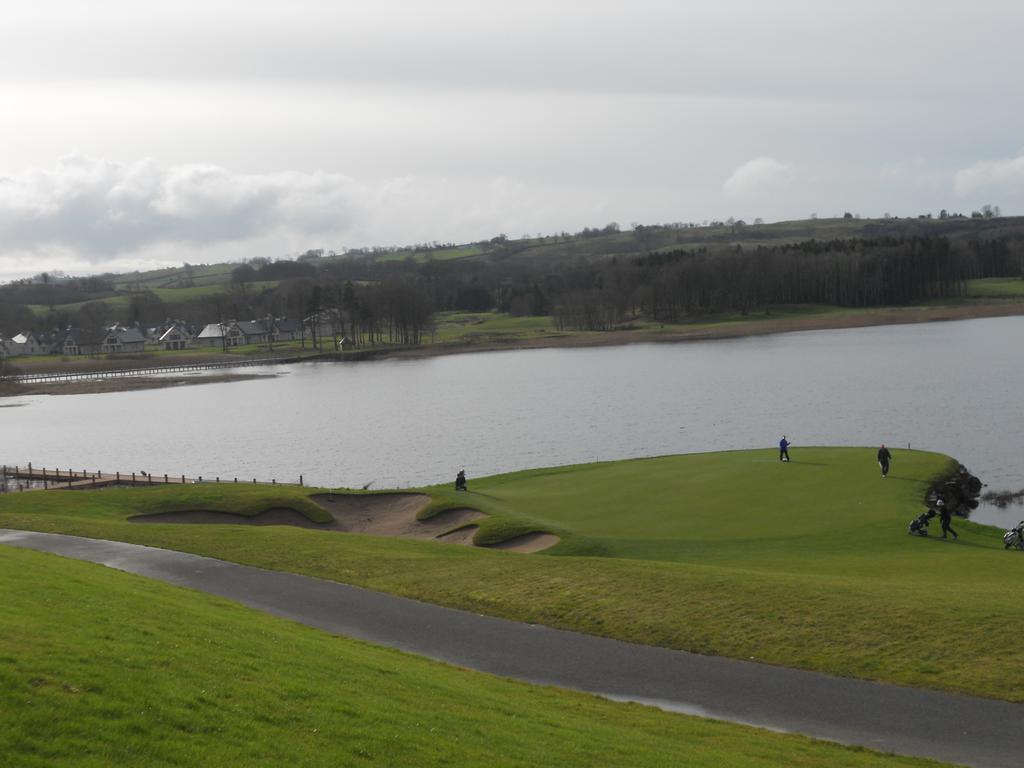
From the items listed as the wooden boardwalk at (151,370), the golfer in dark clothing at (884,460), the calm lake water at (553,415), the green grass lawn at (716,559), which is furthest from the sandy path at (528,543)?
the wooden boardwalk at (151,370)

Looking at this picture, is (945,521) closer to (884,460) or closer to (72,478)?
(884,460)

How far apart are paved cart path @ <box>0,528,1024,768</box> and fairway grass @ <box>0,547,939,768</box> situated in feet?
3.05

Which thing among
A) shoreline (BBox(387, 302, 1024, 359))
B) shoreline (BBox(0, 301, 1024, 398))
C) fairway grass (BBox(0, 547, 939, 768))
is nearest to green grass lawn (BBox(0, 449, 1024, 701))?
fairway grass (BBox(0, 547, 939, 768))

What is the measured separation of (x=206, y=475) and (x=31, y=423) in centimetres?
4415

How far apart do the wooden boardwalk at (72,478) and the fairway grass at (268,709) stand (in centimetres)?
3870

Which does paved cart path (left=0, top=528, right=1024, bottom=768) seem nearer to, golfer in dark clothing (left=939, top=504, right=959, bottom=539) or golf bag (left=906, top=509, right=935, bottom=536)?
golf bag (left=906, top=509, right=935, bottom=536)

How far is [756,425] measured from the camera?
69.6m

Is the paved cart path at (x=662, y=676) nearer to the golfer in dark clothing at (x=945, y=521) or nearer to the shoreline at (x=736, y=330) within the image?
the golfer in dark clothing at (x=945, y=521)

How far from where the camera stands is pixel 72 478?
63656 mm

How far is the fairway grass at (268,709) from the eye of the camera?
11648 mm

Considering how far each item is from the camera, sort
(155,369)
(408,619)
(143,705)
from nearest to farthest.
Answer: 1. (143,705)
2. (408,619)
3. (155,369)

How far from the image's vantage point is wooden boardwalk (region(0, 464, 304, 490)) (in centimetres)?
5635

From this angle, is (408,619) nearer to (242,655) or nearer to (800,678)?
(242,655)

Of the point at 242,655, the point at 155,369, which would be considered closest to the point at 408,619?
the point at 242,655
